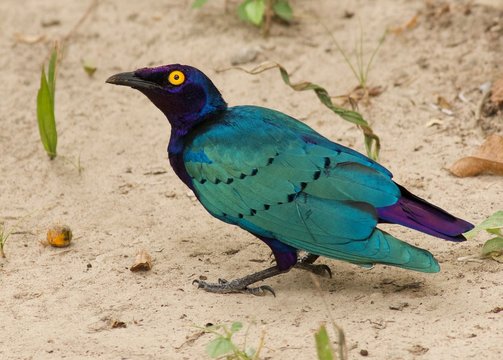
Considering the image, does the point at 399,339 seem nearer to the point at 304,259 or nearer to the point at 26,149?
the point at 304,259

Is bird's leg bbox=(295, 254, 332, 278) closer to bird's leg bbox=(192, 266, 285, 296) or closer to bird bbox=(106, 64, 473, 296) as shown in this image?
bird bbox=(106, 64, 473, 296)

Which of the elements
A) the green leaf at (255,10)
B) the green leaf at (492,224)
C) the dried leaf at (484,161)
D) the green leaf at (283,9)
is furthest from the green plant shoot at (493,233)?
the green leaf at (283,9)

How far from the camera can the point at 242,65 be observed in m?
6.71

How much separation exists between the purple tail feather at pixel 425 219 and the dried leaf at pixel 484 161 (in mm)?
1127

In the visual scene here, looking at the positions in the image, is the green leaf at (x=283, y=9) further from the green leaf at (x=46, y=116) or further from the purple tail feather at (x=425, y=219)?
the purple tail feather at (x=425, y=219)

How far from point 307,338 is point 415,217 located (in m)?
0.73

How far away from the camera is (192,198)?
17.9ft

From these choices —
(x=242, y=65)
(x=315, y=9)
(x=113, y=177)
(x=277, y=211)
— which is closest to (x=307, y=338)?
(x=277, y=211)

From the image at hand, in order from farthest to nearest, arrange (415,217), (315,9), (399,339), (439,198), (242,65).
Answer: (315,9)
(242,65)
(439,198)
(415,217)
(399,339)

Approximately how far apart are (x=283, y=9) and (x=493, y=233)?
117 inches

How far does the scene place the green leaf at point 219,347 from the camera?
357 cm

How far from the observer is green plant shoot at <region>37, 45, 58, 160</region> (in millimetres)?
5496

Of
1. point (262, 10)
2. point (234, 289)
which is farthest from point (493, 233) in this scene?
point (262, 10)

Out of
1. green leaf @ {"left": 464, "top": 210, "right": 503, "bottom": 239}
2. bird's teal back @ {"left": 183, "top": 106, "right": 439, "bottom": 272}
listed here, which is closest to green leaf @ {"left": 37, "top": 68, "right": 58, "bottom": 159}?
bird's teal back @ {"left": 183, "top": 106, "right": 439, "bottom": 272}
